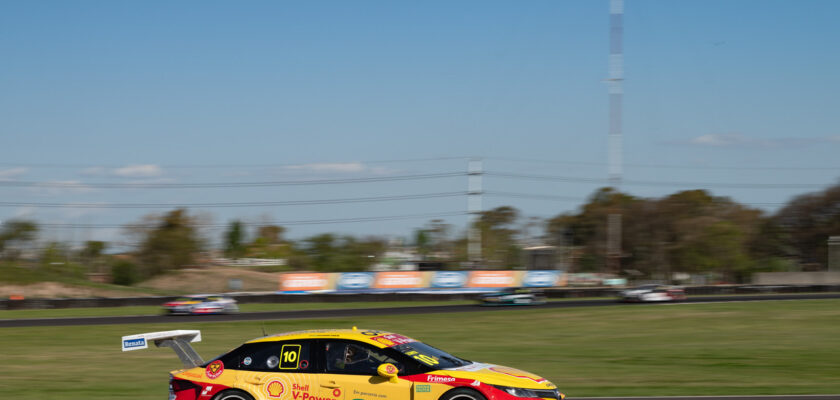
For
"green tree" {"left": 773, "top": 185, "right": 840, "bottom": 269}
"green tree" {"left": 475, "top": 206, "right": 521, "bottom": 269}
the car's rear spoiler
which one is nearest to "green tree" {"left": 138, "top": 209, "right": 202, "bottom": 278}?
"green tree" {"left": 475, "top": 206, "right": 521, "bottom": 269}

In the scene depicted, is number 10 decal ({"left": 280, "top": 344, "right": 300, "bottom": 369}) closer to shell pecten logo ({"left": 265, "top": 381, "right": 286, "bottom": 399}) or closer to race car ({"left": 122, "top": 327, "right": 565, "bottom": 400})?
race car ({"left": 122, "top": 327, "right": 565, "bottom": 400})

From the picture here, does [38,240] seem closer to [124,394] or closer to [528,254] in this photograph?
[528,254]

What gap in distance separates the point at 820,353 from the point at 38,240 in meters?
90.6

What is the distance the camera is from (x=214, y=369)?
8969mm

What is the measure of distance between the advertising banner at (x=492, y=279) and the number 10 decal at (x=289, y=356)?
45.8 metres

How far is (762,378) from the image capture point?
13.7 meters

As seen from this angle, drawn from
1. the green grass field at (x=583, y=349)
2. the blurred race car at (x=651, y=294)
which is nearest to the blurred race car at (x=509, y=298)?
the green grass field at (x=583, y=349)

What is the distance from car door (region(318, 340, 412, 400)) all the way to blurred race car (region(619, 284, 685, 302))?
33337mm

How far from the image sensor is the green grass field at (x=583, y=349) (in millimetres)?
13344

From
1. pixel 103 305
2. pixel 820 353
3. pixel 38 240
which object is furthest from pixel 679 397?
pixel 38 240

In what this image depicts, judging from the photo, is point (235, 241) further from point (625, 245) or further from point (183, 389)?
point (183, 389)

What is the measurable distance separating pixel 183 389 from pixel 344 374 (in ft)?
6.38

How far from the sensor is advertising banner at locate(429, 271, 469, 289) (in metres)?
54.2

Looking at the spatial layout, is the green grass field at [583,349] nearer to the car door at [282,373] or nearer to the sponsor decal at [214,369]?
the sponsor decal at [214,369]
